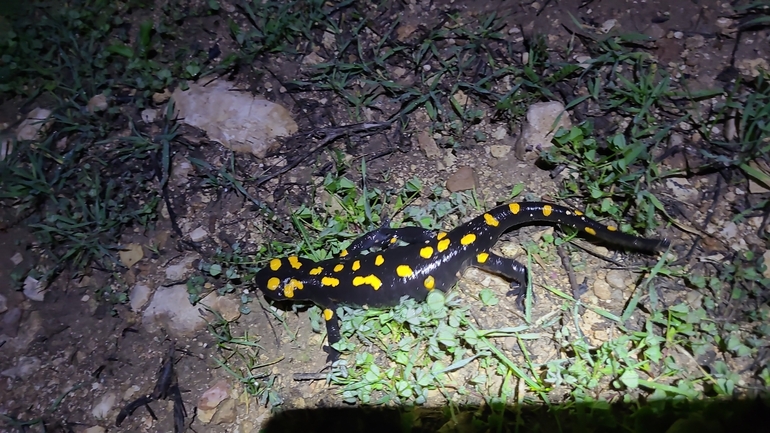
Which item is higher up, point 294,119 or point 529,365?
point 294,119

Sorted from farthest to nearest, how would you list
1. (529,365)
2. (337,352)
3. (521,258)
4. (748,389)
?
(521,258) < (337,352) < (529,365) < (748,389)

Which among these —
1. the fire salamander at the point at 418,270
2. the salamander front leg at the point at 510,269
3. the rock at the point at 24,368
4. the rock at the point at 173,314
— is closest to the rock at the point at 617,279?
the fire salamander at the point at 418,270

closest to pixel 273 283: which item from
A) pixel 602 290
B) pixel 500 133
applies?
pixel 500 133

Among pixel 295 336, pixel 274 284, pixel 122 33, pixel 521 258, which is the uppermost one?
pixel 122 33

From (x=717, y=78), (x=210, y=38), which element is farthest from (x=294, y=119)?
(x=717, y=78)

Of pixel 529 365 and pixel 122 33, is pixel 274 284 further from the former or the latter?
pixel 122 33

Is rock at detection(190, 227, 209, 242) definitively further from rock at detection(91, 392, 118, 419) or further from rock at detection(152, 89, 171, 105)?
rock at detection(152, 89, 171, 105)

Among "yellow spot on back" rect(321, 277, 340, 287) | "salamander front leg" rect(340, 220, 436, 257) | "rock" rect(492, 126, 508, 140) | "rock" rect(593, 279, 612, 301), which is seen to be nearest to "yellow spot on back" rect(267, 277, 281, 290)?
"yellow spot on back" rect(321, 277, 340, 287)

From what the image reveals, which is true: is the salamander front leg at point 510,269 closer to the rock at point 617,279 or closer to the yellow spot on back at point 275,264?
the rock at point 617,279
